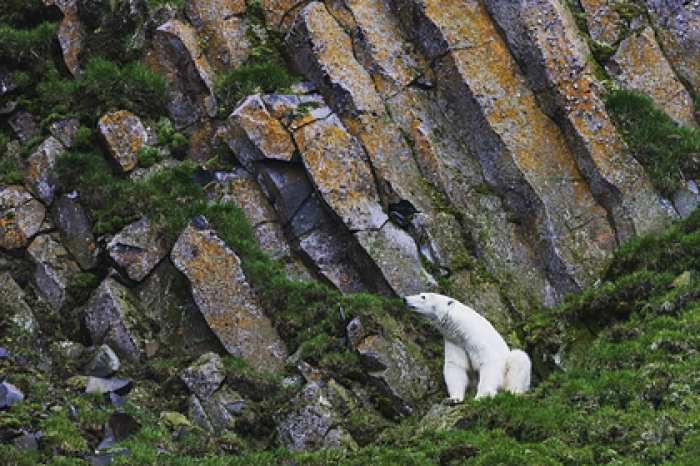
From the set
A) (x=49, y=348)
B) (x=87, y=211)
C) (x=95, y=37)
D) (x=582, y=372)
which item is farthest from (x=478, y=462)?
(x=95, y=37)

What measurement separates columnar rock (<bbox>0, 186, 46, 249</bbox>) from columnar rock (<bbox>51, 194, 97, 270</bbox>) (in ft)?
1.25

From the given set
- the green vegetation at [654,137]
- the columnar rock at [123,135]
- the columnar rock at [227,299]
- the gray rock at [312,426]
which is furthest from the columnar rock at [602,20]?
the gray rock at [312,426]

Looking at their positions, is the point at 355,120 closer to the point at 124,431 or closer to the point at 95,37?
the point at 95,37

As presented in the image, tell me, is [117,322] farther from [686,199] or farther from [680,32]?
[680,32]

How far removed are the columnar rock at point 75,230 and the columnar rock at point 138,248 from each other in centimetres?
57

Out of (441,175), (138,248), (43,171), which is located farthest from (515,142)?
(43,171)

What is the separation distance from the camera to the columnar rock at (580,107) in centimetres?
1823

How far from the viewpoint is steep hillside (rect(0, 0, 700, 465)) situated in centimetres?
1441

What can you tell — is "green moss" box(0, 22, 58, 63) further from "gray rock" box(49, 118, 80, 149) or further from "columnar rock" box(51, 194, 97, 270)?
"columnar rock" box(51, 194, 97, 270)

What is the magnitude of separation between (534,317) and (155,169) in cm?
903

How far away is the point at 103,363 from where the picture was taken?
1565cm

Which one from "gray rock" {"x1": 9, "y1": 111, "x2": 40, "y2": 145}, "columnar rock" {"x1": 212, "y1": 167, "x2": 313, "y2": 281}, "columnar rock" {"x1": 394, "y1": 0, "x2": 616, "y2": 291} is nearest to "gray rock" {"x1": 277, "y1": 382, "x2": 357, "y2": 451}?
"columnar rock" {"x1": 212, "y1": 167, "x2": 313, "y2": 281}

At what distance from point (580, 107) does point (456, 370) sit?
7.55 metres

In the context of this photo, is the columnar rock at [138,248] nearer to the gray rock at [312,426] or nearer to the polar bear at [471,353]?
the gray rock at [312,426]
